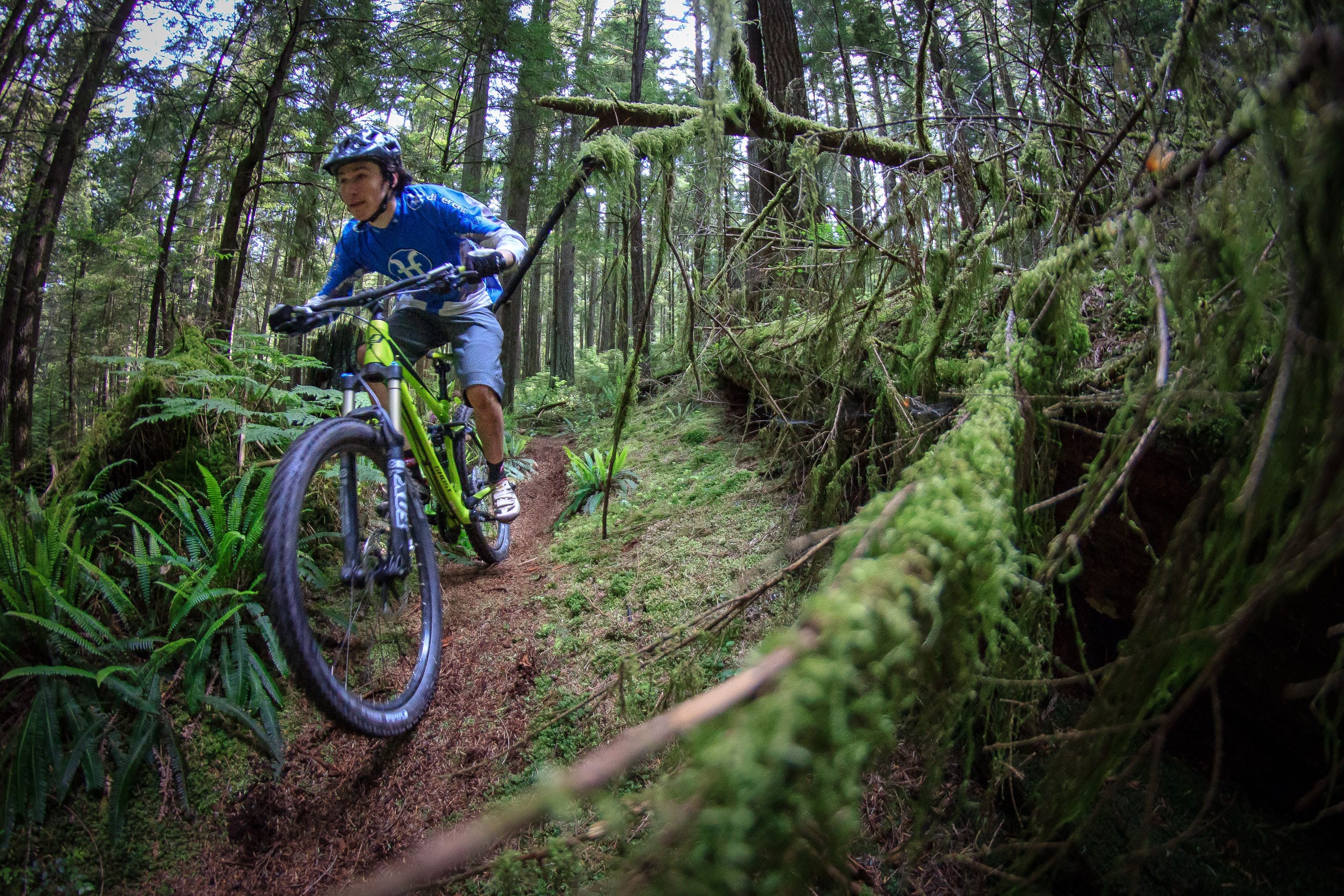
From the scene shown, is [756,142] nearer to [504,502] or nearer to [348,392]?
[504,502]

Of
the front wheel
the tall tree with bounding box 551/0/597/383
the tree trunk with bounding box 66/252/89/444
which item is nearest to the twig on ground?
the front wheel

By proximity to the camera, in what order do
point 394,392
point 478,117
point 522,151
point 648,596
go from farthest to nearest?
point 478,117
point 522,151
point 648,596
point 394,392

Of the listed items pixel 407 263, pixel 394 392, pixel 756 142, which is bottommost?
pixel 394 392

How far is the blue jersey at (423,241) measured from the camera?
11.1ft

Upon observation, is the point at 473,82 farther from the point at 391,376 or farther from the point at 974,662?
the point at 974,662

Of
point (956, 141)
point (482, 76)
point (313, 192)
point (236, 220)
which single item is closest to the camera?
point (956, 141)

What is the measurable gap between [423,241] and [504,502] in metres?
1.80

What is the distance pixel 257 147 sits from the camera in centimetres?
598

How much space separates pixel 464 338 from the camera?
3572 millimetres

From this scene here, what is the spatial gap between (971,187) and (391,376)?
108 inches

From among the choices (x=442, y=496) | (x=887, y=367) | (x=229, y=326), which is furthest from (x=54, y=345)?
(x=887, y=367)

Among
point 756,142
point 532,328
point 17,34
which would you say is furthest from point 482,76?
point 532,328

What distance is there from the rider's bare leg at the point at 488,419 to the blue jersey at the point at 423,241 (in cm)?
54

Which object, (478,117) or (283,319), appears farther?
(478,117)
